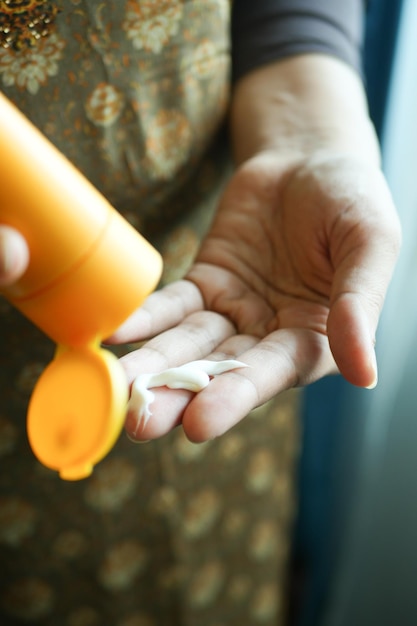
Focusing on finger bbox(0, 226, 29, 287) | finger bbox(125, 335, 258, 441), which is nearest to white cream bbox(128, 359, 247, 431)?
finger bbox(125, 335, 258, 441)

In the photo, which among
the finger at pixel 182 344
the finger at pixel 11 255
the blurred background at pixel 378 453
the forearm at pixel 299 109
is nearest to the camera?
the finger at pixel 11 255

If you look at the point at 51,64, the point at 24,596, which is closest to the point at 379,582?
the point at 24,596

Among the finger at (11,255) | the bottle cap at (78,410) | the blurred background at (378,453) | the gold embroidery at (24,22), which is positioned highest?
the gold embroidery at (24,22)

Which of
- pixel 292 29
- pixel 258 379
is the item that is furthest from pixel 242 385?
pixel 292 29

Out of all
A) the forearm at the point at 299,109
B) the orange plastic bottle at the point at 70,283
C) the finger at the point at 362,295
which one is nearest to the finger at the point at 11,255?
the orange plastic bottle at the point at 70,283

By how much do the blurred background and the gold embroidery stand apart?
17.4 inches

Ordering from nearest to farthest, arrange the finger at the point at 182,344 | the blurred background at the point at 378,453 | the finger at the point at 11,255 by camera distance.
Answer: the finger at the point at 11,255
the finger at the point at 182,344
the blurred background at the point at 378,453

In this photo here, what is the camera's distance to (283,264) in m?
0.62

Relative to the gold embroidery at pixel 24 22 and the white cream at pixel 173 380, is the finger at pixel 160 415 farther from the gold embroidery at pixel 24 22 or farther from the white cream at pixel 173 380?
the gold embroidery at pixel 24 22

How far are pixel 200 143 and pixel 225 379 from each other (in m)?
0.34

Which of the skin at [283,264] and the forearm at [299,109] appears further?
the forearm at [299,109]

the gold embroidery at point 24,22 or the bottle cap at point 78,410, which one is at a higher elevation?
the gold embroidery at point 24,22

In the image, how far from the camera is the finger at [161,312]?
0.53 metres

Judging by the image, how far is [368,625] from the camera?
1.18m
